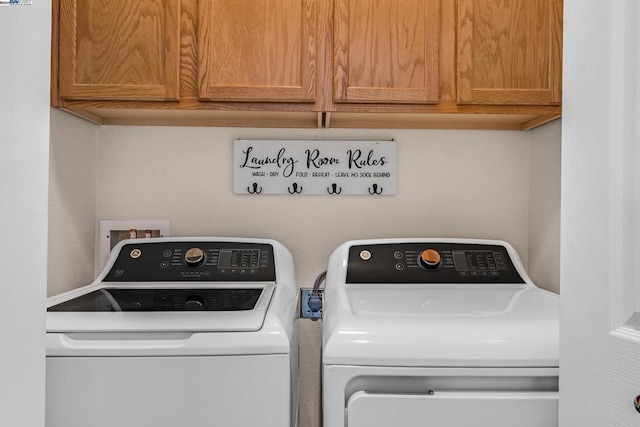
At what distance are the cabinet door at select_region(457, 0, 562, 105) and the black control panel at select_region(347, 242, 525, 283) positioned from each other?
0.49 m

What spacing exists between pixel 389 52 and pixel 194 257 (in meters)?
0.89

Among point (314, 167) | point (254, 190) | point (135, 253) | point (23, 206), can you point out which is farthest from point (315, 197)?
point (23, 206)

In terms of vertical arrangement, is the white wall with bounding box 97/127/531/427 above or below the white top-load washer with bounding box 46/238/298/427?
above

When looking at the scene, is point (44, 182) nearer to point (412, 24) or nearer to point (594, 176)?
point (594, 176)

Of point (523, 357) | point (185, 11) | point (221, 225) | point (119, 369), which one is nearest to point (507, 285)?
point (523, 357)

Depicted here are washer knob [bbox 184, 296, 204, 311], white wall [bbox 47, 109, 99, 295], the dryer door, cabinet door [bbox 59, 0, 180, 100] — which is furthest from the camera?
white wall [bbox 47, 109, 99, 295]

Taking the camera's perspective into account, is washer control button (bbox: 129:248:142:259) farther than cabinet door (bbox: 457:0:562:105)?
Yes

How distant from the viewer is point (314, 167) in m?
1.77

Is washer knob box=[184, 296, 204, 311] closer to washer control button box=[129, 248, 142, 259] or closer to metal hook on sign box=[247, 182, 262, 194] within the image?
washer control button box=[129, 248, 142, 259]

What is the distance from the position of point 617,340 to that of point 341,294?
77cm

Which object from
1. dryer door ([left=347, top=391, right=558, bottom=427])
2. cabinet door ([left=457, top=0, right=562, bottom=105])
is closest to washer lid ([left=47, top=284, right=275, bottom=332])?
dryer door ([left=347, top=391, right=558, bottom=427])

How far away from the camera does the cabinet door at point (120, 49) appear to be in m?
1.39

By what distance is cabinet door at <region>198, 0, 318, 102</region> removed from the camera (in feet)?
4.61

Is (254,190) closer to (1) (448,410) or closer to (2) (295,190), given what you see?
(2) (295,190)
